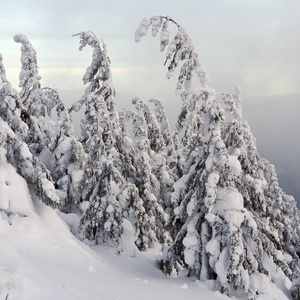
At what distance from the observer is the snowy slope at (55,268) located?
7180 millimetres

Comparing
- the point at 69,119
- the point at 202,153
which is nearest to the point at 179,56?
the point at 202,153

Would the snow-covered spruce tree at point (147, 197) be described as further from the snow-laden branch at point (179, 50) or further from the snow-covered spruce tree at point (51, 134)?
the snow-laden branch at point (179, 50)

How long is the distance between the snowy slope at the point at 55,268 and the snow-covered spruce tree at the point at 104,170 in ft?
8.06

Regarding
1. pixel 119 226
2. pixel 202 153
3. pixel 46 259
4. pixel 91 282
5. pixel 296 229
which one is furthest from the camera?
pixel 296 229

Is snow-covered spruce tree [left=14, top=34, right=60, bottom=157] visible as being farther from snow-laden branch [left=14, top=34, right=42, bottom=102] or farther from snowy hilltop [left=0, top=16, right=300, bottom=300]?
snowy hilltop [left=0, top=16, right=300, bottom=300]

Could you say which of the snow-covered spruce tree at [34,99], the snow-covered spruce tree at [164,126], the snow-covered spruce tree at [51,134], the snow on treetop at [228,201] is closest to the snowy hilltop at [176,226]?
the snow on treetop at [228,201]

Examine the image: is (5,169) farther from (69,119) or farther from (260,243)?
(69,119)

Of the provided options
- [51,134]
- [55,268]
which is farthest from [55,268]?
[51,134]

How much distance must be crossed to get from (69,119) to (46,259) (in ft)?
38.0

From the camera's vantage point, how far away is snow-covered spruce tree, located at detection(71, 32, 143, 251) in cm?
1577

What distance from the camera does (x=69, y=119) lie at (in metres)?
20.2

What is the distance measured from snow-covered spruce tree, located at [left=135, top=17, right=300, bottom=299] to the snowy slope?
80cm

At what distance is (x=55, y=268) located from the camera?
908 centimetres

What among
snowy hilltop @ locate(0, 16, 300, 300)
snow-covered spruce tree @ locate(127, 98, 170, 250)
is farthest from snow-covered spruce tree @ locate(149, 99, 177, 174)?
snowy hilltop @ locate(0, 16, 300, 300)
